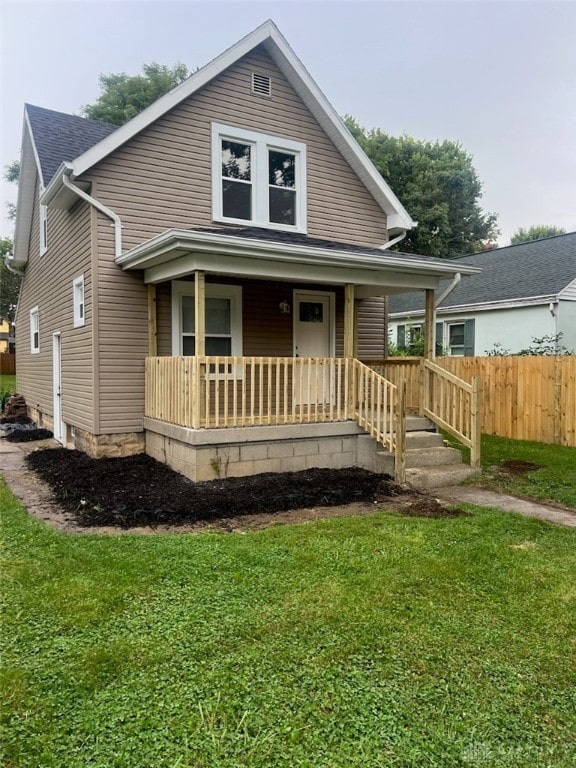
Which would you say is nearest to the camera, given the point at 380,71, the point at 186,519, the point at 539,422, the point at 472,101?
the point at 186,519

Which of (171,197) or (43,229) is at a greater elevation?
(43,229)

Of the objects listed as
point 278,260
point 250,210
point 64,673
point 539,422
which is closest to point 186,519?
point 64,673

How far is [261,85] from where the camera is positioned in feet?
33.6

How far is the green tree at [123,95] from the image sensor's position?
29.9m

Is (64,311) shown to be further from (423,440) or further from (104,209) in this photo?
(423,440)

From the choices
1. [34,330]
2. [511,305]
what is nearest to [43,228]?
[34,330]

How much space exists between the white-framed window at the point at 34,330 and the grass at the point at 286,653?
10.6 m

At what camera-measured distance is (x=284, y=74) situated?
10.4 meters

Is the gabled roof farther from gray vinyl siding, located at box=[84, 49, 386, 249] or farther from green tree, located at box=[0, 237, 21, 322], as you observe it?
green tree, located at box=[0, 237, 21, 322]

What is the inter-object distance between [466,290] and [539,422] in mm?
8390

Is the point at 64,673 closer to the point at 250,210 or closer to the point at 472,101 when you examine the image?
the point at 250,210

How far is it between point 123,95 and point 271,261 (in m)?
28.2

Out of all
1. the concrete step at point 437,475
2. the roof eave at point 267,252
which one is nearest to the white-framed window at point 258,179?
the roof eave at point 267,252

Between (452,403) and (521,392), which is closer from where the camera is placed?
(452,403)
